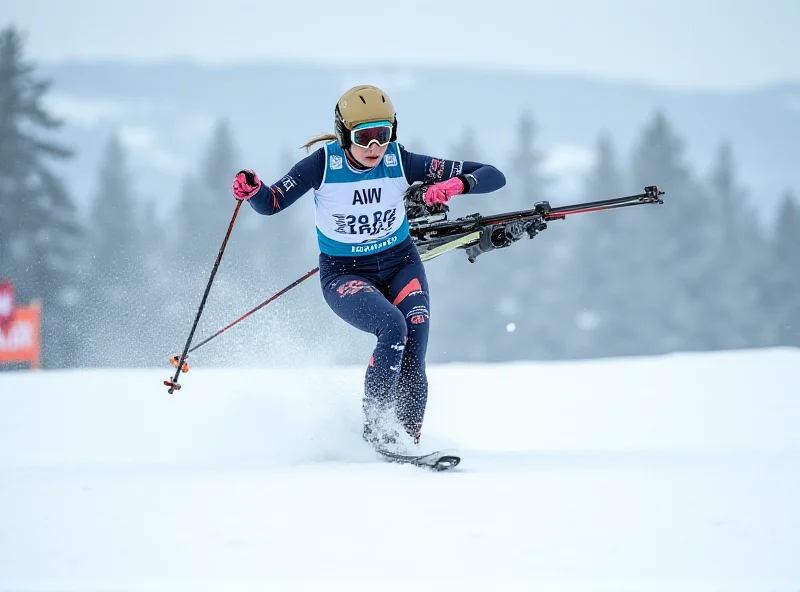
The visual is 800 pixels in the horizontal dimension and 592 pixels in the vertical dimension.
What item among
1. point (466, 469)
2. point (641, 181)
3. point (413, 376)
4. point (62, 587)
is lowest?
point (62, 587)

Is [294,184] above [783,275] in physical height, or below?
below

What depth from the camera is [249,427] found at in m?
6.41

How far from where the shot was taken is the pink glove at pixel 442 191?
526 centimetres

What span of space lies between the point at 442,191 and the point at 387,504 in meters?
2.17

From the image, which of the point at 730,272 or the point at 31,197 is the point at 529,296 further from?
the point at 31,197

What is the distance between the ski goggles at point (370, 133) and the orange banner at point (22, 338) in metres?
14.7

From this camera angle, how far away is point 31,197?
105 feet

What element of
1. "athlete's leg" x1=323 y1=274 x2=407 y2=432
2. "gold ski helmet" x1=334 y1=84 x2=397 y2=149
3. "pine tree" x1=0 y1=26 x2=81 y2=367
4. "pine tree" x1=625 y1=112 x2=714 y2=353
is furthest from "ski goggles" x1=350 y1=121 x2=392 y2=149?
"pine tree" x1=625 y1=112 x2=714 y2=353

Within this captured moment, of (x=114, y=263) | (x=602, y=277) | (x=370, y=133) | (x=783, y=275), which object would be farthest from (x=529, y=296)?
(x=370, y=133)

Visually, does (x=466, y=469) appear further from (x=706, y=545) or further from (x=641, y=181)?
(x=641, y=181)

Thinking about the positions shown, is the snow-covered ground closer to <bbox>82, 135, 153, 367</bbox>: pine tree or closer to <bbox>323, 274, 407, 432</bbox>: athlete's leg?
<bbox>323, 274, 407, 432</bbox>: athlete's leg

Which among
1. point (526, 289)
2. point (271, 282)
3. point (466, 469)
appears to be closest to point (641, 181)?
point (526, 289)

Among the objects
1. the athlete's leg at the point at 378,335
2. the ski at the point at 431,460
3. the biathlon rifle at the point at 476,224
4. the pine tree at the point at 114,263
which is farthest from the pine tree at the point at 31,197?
the ski at the point at 431,460

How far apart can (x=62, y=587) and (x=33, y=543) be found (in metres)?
0.39
